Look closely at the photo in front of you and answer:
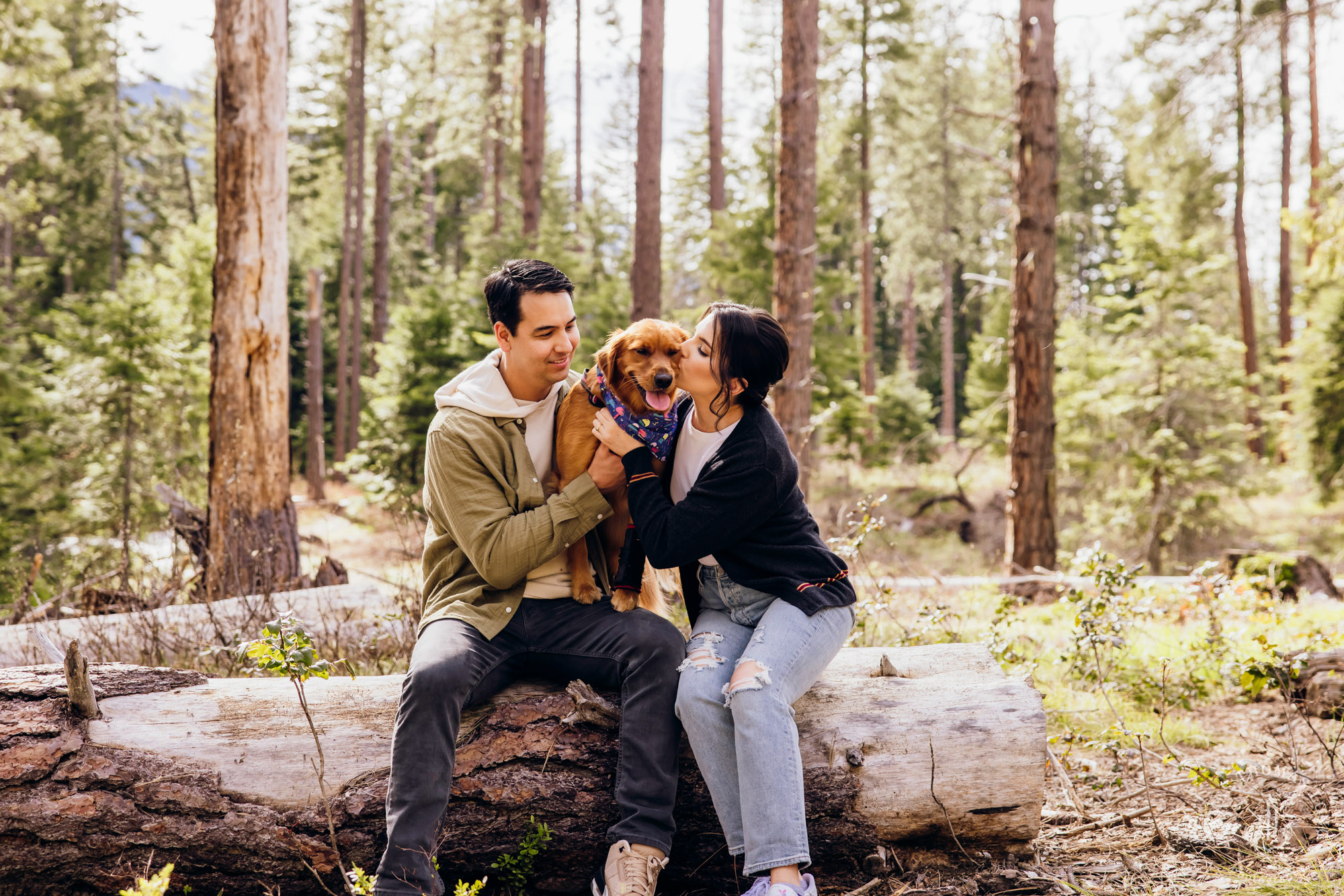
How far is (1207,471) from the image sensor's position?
36.9 ft

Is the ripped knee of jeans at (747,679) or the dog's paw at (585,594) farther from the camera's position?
the dog's paw at (585,594)

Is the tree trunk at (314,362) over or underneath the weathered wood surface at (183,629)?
over

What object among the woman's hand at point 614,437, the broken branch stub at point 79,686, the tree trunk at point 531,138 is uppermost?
the tree trunk at point 531,138

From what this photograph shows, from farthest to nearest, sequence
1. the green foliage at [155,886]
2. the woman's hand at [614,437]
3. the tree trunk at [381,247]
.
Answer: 1. the tree trunk at [381,247]
2. the woman's hand at [614,437]
3. the green foliage at [155,886]

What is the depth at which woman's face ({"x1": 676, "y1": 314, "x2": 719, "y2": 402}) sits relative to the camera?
3.06 m

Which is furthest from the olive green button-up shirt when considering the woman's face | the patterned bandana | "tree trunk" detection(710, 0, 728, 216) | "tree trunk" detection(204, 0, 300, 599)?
"tree trunk" detection(710, 0, 728, 216)

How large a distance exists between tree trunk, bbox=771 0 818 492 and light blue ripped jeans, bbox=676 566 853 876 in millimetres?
5671

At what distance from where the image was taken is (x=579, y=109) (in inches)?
1156

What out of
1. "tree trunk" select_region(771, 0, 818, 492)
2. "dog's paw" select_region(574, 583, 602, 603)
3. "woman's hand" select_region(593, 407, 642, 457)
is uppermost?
"tree trunk" select_region(771, 0, 818, 492)

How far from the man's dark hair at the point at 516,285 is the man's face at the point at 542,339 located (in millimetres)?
19

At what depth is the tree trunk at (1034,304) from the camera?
8.33m

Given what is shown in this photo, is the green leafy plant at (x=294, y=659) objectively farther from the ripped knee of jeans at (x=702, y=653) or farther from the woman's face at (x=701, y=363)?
the woman's face at (x=701, y=363)

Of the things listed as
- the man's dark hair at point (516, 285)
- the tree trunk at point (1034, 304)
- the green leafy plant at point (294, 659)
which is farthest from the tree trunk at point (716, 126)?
the green leafy plant at point (294, 659)

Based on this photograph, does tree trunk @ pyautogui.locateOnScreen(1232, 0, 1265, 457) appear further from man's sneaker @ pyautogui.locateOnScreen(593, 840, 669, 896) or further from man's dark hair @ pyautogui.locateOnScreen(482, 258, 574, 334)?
man's sneaker @ pyautogui.locateOnScreen(593, 840, 669, 896)
